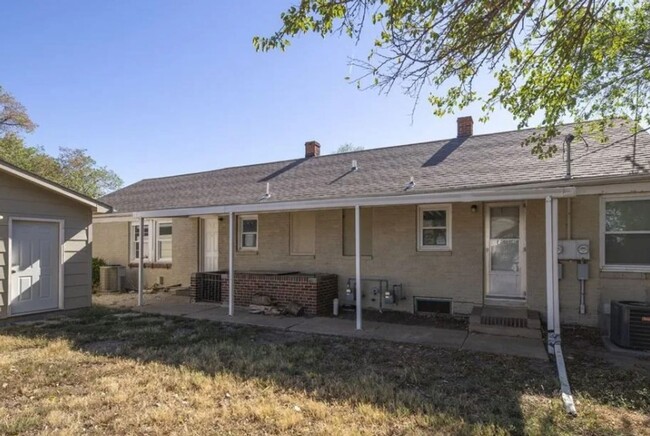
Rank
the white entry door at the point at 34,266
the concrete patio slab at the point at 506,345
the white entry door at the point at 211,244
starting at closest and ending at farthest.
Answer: the concrete patio slab at the point at 506,345 → the white entry door at the point at 34,266 → the white entry door at the point at 211,244

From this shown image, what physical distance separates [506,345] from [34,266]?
1019 cm

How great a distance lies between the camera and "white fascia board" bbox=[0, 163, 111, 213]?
8641 mm

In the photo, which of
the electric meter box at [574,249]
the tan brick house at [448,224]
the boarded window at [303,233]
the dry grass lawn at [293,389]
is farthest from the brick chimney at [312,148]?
the electric meter box at [574,249]

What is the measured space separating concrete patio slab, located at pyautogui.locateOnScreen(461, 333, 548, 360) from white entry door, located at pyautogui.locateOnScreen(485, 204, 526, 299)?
5.65 ft

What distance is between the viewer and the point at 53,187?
9375 millimetres

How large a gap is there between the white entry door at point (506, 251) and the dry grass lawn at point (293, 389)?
2368 mm

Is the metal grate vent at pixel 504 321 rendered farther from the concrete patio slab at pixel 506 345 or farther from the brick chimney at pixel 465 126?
the brick chimney at pixel 465 126

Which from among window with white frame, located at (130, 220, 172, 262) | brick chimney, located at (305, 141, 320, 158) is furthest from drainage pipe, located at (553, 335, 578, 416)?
window with white frame, located at (130, 220, 172, 262)

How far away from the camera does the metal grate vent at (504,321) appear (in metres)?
7.23

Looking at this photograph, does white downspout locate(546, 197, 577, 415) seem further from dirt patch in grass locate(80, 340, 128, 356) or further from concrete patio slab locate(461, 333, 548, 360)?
dirt patch in grass locate(80, 340, 128, 356)

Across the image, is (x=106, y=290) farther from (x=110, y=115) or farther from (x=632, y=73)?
(x=632, y=73)

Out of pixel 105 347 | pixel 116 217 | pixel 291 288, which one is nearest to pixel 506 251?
pixel 291 288

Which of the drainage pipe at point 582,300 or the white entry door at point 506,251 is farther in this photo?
the white entry door at point 506,251

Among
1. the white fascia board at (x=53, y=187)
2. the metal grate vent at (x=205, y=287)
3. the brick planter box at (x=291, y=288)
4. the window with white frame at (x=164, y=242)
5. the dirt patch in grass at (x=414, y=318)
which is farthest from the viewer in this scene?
the window with white frame at (x=164, y=242)
